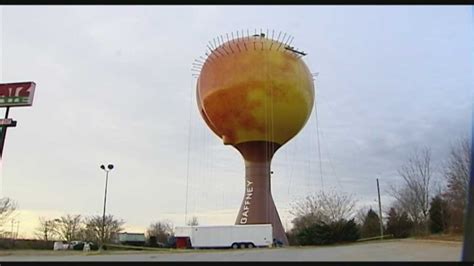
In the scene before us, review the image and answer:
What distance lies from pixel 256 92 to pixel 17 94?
1384cm

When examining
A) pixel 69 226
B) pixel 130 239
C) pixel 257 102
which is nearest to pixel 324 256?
pixel 257 102

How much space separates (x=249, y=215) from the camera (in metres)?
29.9

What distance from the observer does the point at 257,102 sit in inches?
1121

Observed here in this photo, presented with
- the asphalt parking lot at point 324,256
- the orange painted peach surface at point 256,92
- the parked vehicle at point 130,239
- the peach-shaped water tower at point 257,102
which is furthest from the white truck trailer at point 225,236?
the parked vehicle at point 130,239

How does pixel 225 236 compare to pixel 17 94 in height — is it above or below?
below

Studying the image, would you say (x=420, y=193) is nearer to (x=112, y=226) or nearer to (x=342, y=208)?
(x=342, y=208)

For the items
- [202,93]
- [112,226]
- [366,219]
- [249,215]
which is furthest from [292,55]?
[112,226]

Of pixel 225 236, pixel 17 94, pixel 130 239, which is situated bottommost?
pixel 130 239

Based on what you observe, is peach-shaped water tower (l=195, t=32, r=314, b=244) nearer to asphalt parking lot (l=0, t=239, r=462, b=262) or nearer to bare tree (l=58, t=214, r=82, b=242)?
asphalt parking lot (l=0, t=239, r=462, b=262)

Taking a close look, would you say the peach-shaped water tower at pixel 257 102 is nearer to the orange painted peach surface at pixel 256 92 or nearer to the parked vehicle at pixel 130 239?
the orange painted peach surface at pixel 256 92

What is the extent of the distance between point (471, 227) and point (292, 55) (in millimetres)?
27820

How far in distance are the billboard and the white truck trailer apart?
15462 mm

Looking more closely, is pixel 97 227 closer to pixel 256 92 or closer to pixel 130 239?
pixel 130 239

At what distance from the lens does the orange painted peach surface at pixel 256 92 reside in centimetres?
2867
